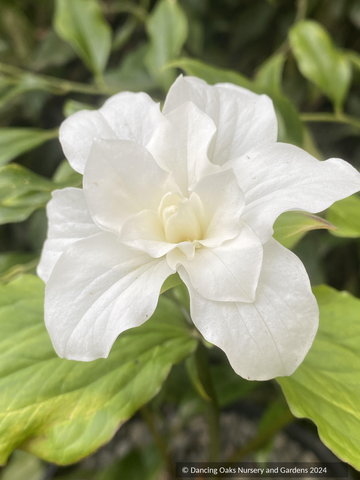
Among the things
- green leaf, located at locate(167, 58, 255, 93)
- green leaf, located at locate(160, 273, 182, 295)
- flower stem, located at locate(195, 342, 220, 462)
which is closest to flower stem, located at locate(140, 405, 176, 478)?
flower stem, located at locate(195, 342, 220, 462)

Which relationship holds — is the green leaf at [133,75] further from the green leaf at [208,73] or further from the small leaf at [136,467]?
the small leaf at [136,467]

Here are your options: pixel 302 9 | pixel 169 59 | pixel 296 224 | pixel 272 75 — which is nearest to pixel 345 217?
pixel 296 224

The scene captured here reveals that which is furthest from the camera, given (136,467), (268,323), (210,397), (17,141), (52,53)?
(52,53)

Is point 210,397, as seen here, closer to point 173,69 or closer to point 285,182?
point 285,182

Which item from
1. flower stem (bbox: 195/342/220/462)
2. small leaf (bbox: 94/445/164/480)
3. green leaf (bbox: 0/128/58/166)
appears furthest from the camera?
small leaf (bbox: 94/445/164/480)

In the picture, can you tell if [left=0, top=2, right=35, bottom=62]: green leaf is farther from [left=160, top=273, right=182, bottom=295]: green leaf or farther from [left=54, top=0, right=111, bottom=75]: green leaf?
[left=160, top=273, right=182, bottom=295]: green leaf

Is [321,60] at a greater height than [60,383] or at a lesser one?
greater
